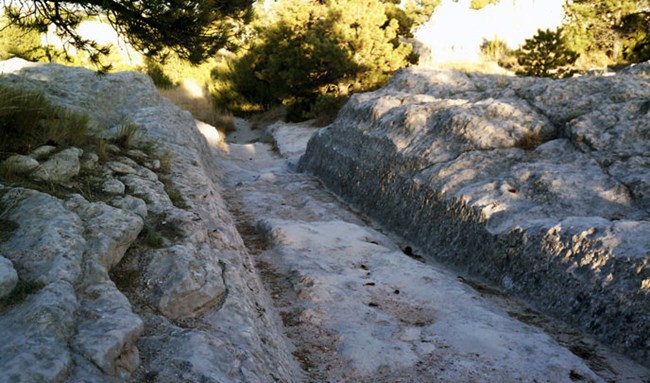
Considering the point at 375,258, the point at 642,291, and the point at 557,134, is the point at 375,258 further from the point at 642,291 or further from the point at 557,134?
the point at 557,134

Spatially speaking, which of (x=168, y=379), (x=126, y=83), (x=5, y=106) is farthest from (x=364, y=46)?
(x=168, y=379)

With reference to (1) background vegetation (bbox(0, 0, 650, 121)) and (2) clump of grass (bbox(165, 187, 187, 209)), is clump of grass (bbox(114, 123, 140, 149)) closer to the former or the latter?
(2) clump of grass (bbox(165, 187, 187, 209))

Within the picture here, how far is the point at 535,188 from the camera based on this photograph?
4.62 metres

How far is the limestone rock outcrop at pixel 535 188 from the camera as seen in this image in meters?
3.33

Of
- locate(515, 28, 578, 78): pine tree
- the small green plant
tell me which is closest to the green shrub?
locate(515, 28, 578, 78): pine tree

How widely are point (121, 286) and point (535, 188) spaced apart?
371 centimetres

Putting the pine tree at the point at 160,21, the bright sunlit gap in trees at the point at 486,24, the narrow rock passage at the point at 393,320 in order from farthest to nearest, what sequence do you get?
the bright sunlit gap in trees at the point at 486,24 → the pine tree at the point at 160,21 → the narrow rock passage at the point at 393,320

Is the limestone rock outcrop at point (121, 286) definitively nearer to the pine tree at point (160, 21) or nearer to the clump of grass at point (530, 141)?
the pine tree at point (160, 21)

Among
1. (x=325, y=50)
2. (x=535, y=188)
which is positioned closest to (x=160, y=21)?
(x=535, y=188)

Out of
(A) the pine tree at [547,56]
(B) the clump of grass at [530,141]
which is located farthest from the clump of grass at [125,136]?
(A) the pine tree at [547,56]

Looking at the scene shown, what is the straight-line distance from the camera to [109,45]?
15.1ft

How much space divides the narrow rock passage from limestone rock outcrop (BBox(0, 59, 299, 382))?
1.10 ft

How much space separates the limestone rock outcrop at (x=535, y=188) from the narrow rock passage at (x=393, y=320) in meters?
0.23

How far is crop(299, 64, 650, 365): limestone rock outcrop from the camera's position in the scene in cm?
333
